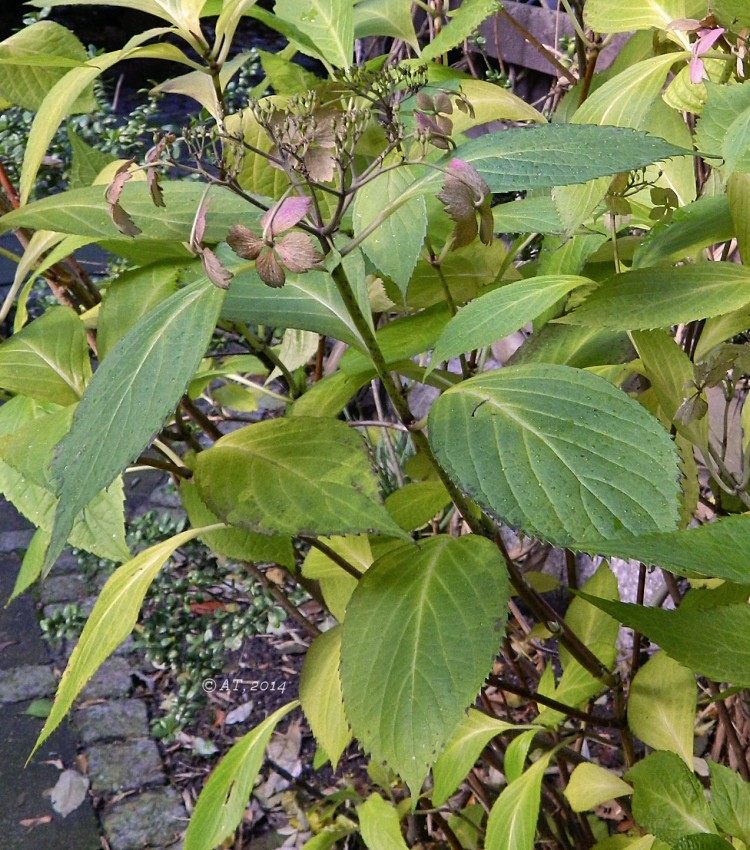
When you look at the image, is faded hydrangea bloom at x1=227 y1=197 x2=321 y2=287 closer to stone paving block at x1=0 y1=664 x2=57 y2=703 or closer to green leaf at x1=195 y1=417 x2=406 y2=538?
green leaf at x1=195 y1=417 x2=406 y2=538

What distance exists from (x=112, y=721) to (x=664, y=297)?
6.99 feet

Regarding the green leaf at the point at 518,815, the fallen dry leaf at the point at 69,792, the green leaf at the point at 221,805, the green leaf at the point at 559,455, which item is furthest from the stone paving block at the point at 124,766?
the green leaf at the point at 559,455

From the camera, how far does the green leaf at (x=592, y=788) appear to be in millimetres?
1112

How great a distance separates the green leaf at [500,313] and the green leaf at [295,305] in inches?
3.1

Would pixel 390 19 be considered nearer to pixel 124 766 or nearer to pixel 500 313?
pixel 500 313

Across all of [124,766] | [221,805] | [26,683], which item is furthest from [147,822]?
[221,805]

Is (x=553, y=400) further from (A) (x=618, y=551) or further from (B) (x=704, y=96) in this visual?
(B) (x=704, y=96)

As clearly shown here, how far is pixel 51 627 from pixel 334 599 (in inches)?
48.5

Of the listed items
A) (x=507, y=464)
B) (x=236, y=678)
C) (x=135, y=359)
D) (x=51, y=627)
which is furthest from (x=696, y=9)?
(x=236, y=678)

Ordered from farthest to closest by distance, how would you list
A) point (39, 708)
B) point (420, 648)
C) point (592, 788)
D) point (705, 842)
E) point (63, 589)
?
1. point (63, 589)
2. point (39, 708)
3. point (592, 788)
4. point (420, 648)
5. point (705, 842)

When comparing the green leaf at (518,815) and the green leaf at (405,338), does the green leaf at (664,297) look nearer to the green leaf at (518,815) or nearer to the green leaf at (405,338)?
the green leaf at (405,338)

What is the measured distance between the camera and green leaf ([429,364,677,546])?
1.91 ft

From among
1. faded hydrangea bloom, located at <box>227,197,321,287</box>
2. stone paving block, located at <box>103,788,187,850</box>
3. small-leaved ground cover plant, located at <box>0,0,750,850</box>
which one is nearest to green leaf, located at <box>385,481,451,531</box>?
small-leaved ground cover plant, located at <box>0,0,750,850</box>

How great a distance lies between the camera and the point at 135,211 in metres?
0.80
